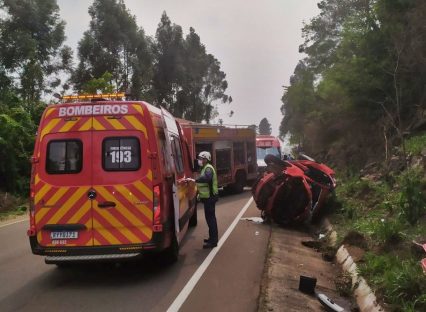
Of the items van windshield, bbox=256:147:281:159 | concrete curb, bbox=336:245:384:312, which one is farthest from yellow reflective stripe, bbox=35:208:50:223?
van windshield, bbox=256:147:281:159

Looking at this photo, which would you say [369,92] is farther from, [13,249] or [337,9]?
[337,9]

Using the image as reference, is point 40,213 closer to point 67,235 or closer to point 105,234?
point 67,235

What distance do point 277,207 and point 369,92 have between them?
1060 cm

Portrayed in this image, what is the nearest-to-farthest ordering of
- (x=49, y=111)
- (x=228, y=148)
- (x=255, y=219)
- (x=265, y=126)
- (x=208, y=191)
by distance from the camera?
(x=49, y=111) → (x=208, y=191) → (x=255, y=219) → (x=228, y=148) → (x=265, y=126)

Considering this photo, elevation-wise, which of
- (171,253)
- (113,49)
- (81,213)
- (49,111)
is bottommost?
(171,253)

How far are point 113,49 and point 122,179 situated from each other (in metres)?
35.6

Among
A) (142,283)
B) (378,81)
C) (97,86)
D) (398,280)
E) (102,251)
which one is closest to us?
(398,280)

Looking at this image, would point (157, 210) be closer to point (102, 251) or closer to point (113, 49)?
point (102, 251)

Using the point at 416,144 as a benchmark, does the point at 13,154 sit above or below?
below

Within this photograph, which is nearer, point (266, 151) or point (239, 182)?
point (239, 182)

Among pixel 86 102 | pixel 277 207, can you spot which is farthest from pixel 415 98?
pixel 86 102

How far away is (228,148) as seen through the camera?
70.0ft

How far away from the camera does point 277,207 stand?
13367 mm

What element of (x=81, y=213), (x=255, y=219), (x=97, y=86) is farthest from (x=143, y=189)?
(x=97, y=86)
